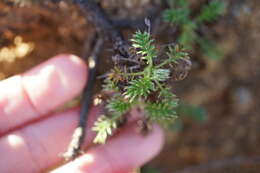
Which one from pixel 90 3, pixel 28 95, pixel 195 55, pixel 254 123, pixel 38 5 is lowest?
pixel 254 123

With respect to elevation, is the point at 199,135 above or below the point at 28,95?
below

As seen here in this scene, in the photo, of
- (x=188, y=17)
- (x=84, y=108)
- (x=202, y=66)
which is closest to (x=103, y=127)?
(x=84, y=108)

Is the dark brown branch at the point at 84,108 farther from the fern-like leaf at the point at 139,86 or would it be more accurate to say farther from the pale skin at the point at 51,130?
the fern-like leaf at the point at 139,86

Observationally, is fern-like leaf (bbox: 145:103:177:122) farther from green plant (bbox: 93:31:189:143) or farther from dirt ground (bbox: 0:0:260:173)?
dirt ground (bbox: 0:0:260:173)

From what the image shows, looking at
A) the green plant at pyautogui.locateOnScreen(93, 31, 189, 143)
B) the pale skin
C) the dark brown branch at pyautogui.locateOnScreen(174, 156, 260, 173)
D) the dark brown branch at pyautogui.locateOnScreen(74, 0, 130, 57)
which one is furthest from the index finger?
the dark brown branch at pyautogui.locateOnScreen(174, 156, 260, 173)

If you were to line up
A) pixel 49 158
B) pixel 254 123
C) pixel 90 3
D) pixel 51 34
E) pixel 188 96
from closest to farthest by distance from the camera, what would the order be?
pixel 90 3, pixel 49 158, pixel 51 34, pixel 188 96, pixel 254 123

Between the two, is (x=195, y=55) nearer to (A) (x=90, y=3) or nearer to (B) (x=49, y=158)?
(A) (x=90, y=3)

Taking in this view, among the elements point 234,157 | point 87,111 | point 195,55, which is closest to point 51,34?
point 87,111
